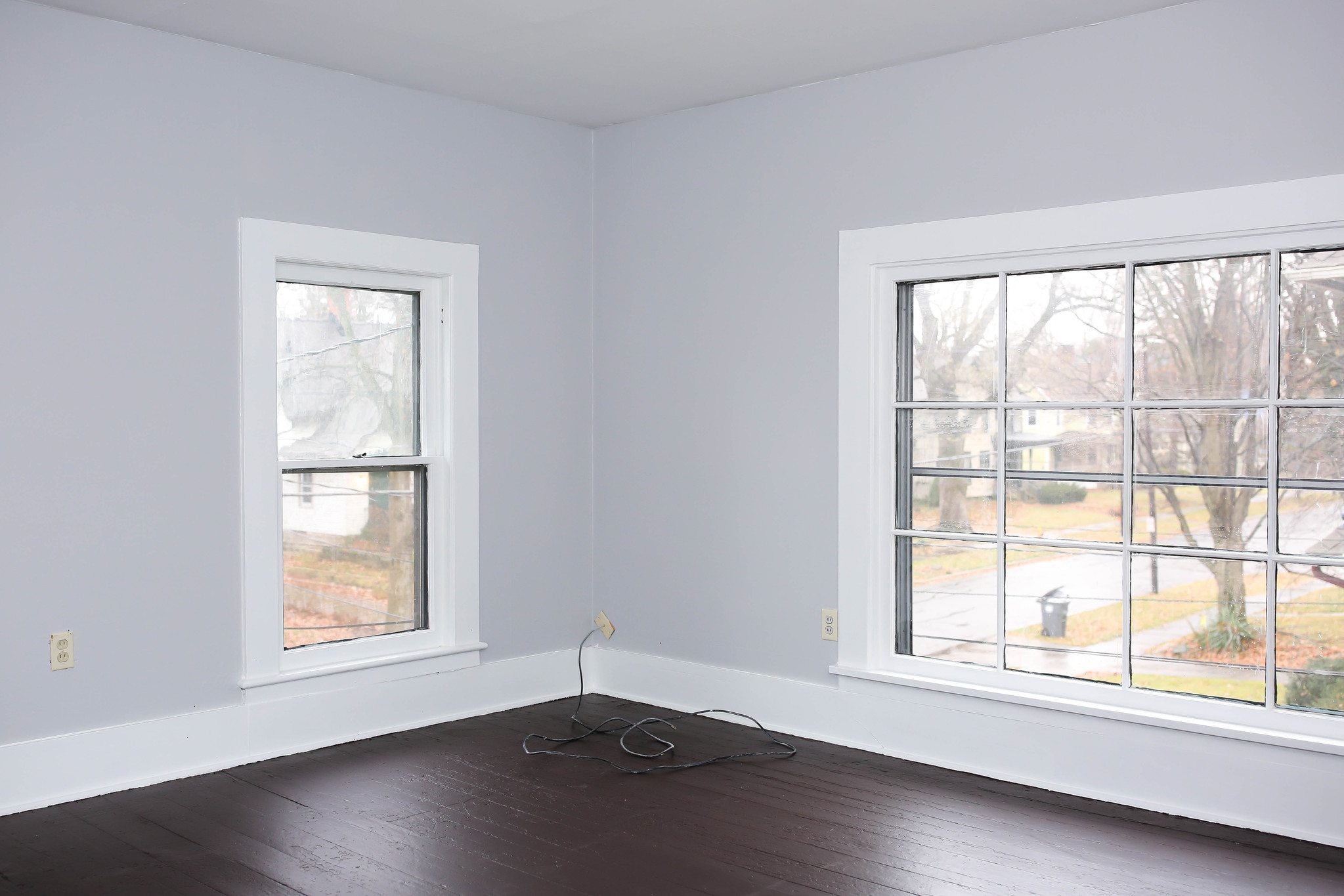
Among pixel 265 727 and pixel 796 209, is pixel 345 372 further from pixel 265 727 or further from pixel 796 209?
pixel 796 209

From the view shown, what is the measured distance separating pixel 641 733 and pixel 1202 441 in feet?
7.63

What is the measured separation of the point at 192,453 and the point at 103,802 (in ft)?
3.82

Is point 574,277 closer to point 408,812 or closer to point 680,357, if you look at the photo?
point 680,357

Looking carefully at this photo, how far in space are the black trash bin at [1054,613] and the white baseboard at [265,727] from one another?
2158mm

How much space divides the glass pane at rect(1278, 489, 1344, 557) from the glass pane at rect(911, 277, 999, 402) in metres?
0.99

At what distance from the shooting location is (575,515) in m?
4.79

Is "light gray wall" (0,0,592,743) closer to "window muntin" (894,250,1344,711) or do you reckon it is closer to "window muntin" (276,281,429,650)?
"window muntin" (276,281,429,650)

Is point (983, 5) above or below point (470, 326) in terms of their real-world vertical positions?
above

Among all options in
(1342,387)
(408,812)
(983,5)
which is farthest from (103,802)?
(1342,387)

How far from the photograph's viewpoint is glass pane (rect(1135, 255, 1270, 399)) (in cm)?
317

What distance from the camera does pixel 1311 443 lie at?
3.09 m

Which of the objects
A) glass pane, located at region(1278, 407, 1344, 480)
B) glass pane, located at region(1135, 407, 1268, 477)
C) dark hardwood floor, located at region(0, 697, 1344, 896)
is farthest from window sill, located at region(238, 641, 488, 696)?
glass pane, located at region(1278, 407, 1344, 480)

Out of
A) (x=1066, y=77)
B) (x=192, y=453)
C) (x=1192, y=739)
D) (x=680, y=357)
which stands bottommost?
(x=1192, y=739)

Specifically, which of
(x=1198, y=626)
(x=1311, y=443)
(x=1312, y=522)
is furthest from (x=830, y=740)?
(x=1311, y=443)
